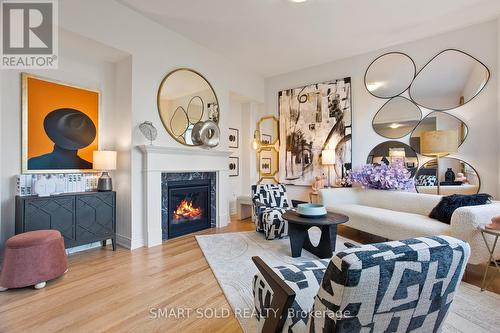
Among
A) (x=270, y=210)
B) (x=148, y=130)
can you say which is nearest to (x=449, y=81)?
(x=270, y=210)

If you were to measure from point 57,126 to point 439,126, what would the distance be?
16.7 feet

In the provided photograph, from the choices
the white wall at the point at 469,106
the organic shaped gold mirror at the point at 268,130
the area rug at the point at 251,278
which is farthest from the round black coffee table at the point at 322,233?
the organic shaped gold mirror at the point at 268,130

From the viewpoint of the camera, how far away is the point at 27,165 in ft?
8.45

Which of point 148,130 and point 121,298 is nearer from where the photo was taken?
point 121,298

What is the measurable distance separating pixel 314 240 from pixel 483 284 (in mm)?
1679

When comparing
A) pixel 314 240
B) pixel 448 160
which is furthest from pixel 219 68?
pixel 448 160

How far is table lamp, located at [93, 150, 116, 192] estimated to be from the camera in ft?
Answer: 9.52

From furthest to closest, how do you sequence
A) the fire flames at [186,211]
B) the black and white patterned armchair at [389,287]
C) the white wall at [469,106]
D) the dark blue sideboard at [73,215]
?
the fire flames at [186,211]
the white wall at [469,106]
the dark blue sideboard at [73,215]
the black and white patterned armchair at [389,287]

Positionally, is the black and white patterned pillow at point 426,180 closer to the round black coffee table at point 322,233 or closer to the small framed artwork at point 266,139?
the round black coffee table at point 322,233

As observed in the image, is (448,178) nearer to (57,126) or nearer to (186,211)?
(186,211)

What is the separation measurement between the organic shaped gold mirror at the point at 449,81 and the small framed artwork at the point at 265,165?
2765 millimetres

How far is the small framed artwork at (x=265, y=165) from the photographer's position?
5191mm

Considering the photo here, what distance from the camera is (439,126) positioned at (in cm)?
348

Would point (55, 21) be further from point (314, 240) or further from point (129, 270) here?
point (314, 240)
